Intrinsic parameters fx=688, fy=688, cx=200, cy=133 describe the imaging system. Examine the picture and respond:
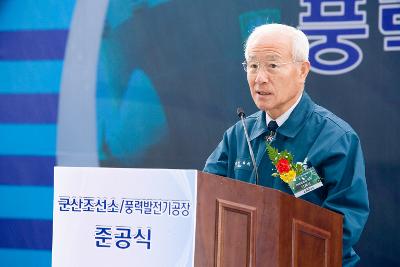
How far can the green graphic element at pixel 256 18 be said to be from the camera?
341 cm

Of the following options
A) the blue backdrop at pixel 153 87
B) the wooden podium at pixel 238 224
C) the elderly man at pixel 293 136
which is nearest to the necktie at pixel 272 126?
the elderly man at pixel 293 136

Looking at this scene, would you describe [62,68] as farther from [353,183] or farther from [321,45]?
[353,183]

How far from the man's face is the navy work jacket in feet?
0.24

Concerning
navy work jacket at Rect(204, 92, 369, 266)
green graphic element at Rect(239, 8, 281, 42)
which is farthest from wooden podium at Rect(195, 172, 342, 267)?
green graphic element at Rect(239, 8, 281, 42)

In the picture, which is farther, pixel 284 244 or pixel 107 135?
pixel 107 135

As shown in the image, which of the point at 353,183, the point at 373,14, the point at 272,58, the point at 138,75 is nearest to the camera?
the point at 353,183

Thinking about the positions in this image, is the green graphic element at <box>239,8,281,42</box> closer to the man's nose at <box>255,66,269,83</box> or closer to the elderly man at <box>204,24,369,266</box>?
the elderly man at <box>204,24,369,266</box>

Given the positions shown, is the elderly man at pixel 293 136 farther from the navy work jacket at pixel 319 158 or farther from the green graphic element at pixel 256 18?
the green graphic element at pixel 256 18

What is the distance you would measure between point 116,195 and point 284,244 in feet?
1.54

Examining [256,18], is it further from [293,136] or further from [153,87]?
[293,136]

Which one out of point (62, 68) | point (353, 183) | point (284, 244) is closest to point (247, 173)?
point (353, 183)

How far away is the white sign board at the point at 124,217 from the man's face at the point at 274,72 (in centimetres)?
72

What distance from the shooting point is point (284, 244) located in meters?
1.83

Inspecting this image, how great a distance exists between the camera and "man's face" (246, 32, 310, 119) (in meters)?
→ 2.38
